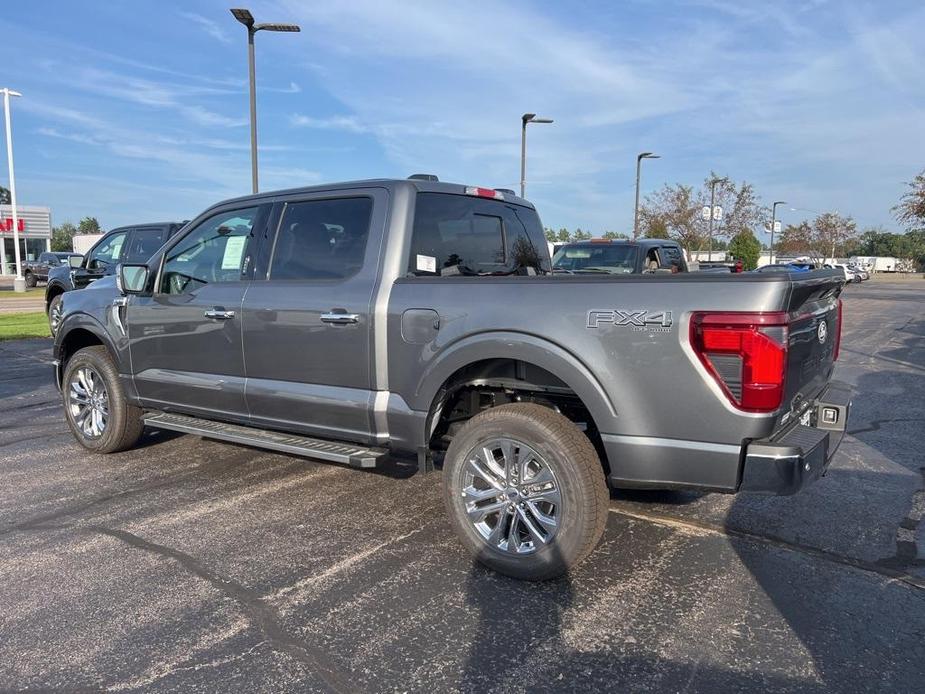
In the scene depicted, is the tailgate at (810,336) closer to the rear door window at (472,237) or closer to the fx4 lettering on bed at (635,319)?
the fx4 lettering on bed at (635,319)

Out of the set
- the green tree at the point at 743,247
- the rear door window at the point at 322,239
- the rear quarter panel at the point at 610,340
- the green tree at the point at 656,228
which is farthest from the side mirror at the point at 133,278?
the green tree at the point at 743,247

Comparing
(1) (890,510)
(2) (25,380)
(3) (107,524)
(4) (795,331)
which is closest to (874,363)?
(1) (890,510)

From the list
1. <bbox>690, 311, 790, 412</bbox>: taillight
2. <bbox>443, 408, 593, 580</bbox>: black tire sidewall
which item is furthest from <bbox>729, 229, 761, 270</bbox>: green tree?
<bbox>690, 311, 790, 412</bbox>: taillight

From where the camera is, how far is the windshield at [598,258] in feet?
39.9

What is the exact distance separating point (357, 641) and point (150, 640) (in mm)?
854

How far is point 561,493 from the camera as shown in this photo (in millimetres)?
3324

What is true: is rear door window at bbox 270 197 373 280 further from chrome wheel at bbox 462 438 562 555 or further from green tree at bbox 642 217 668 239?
green tree at bbox 642 217 668 239

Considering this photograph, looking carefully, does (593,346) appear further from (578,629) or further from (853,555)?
(853,555)

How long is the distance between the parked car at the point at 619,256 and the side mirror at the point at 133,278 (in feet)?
26.1

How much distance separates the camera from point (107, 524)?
163 inches

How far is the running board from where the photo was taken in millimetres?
3918

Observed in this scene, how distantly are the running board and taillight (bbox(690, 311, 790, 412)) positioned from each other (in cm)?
190

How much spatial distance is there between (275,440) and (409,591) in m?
1.47

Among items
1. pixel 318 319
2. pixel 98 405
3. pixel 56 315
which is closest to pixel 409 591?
pixel 318 319
